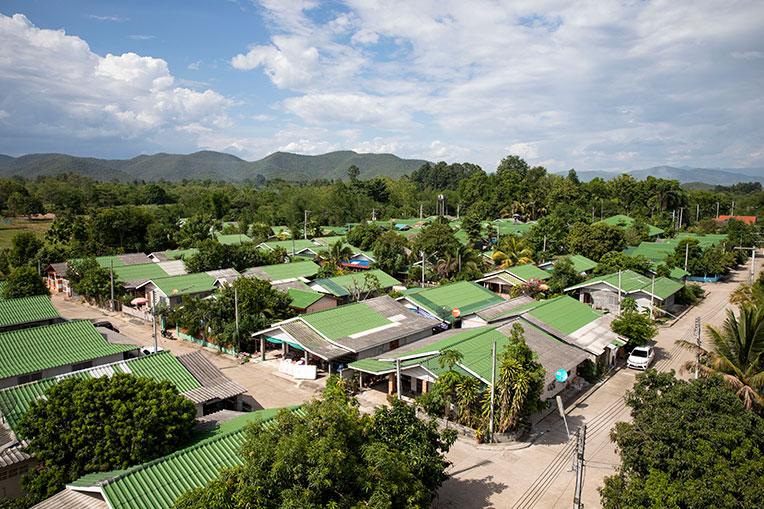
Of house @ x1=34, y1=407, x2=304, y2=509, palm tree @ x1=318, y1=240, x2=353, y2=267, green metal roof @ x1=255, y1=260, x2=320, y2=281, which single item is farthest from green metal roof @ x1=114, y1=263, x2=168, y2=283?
house @ x1=34, y1=407, x2=304, y2=509

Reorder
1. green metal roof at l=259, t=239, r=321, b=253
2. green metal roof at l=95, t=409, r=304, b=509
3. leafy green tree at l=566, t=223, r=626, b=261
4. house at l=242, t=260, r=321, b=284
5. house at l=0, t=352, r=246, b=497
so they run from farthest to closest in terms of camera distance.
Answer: green metal roof at l=259, t=239, r=321, b=253
leafy green tree at l=566, t=223, r=626, b=261
house at l=242, t=260, r=321, b=284
house at l=0, t=352, r=246, b=497
green metal roof at l=95, t=409, r=304, b=509

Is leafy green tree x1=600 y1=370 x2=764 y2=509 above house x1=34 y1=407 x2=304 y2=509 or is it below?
above

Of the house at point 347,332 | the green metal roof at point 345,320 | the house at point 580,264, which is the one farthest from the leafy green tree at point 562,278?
the green metal roof at point 345,320

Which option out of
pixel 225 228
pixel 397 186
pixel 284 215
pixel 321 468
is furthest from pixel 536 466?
pixel 397 186

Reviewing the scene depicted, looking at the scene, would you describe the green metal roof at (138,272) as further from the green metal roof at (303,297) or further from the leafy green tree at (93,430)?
the leafy green tree at (93,430)

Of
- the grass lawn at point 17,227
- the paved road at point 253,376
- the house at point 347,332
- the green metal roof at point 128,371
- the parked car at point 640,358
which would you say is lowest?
the paved road at point 253,376

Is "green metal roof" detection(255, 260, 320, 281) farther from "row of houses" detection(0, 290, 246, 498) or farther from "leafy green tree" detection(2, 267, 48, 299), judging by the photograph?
"row of houses" detection(0, 290, 246, 498)

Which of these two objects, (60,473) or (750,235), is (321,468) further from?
(750,235)

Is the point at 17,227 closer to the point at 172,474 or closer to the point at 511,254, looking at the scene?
the point at 511,254
